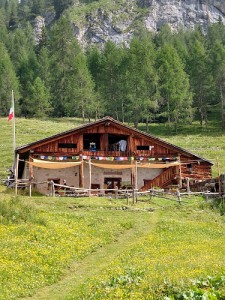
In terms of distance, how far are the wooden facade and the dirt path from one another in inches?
687

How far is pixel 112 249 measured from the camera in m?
20.5

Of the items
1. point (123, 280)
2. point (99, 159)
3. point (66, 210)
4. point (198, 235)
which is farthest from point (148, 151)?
point (123, 280)

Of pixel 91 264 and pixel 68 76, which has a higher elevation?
pixel 68 76

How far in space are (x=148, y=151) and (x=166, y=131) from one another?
35.0m

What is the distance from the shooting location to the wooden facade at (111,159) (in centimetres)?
4219

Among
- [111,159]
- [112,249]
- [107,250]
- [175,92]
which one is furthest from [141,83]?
[107,250]

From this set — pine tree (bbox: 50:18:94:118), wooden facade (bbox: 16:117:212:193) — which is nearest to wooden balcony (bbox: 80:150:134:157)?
wooden facade (bbox: 16:117:212:193)

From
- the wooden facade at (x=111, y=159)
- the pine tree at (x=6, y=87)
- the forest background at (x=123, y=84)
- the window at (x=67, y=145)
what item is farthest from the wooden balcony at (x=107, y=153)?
the pine tree at (x=6, y=87)

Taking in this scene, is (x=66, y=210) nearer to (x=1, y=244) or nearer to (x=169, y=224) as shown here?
(x=169, y=224)

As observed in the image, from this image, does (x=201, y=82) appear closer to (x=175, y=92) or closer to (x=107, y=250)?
(x=175, y=92)

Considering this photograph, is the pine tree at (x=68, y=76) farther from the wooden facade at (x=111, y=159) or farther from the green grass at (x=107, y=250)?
the green grass at (x=107, y=250)

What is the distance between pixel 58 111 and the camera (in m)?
95.7

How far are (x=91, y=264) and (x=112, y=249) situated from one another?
2.68 m

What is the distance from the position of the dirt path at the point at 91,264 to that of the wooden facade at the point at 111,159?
17.5 meters
